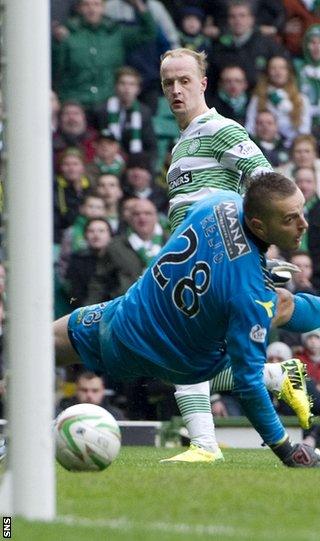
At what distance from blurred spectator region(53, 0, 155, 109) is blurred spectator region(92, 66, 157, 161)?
6.7 inches

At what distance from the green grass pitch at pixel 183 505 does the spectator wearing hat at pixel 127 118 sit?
26.7ft

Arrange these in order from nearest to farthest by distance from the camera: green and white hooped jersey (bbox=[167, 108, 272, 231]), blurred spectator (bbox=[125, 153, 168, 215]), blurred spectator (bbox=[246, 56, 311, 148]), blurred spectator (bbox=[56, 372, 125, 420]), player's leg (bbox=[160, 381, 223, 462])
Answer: green and white hooped jersey (bbox=[167, 108, 272, 231])
player's leg (bbox=[160, 381, 223, 462])
blurred spectator (bbox=[56, 372, 125, 420])
blurred spectator (bbox=[125, 153, 168, 215])
blurred spectator (bbox=[246, 56, 311, 148])

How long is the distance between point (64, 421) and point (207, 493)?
122cm

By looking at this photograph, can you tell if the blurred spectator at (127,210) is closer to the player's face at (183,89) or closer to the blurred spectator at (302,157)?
the blurred spectator at (302,157)

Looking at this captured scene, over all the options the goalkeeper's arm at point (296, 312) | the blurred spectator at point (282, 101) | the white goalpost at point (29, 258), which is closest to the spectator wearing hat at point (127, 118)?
the blurred spectator at point (282, 101)

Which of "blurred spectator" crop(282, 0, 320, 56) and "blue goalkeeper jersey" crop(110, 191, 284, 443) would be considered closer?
"blue goalkeeper jersey" crop(110, 191, 284, 443)

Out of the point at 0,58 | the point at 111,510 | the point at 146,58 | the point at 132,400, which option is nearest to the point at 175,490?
the point at 111,510

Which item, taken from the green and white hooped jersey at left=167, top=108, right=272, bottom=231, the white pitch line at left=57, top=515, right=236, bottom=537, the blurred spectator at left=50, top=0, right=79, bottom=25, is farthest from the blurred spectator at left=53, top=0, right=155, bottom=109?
the white pitch line at left=57, top=515, right=236, bottom=537

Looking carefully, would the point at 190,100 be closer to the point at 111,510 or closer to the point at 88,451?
the point at 88,451

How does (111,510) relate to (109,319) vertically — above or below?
below

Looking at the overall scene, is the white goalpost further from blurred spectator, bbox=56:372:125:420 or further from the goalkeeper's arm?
blurred spectator, bbox=56:372:125:420

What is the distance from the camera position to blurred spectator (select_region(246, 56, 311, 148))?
53.6 ft

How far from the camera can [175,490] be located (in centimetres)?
643

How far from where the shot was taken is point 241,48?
16.6 metres
